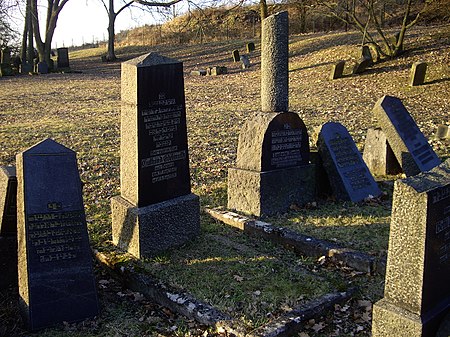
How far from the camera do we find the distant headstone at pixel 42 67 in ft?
115

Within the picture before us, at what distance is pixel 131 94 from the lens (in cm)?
552

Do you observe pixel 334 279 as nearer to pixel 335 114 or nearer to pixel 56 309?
pixel 56 309

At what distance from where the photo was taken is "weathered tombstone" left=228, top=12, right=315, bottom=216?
703cm

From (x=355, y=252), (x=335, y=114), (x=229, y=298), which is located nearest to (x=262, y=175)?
(x=355, y=252)

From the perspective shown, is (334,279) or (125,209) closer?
(334,279)

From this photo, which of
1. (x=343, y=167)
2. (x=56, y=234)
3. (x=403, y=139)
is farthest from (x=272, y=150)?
(x=56, y=234)

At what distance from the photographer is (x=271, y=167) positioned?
7102mm

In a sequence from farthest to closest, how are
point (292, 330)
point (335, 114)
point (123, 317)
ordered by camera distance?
point (335, 114), point (123, 317), point (292, 330)

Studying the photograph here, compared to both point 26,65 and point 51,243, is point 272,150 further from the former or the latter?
point 26,65

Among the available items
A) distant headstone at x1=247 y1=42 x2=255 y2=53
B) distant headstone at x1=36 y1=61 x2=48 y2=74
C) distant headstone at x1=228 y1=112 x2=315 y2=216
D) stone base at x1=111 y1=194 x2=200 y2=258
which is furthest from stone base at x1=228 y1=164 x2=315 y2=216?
distant headstone at x1=36 y1=61 x2=48 y2=74

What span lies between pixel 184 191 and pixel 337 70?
16330mm

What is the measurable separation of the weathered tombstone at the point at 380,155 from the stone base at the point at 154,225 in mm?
3994

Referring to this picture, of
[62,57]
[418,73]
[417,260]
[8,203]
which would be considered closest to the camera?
[417,260]

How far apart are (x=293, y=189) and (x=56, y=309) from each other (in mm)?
3952
